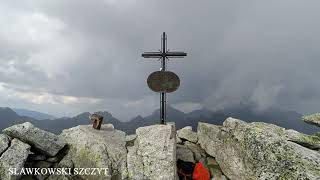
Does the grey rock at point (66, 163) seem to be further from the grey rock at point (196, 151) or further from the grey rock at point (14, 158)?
the grey rock at point (196, 151)

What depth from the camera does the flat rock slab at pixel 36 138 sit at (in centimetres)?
2577

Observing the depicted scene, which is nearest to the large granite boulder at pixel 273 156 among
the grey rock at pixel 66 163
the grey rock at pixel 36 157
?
the grey rock at pixel 66 163

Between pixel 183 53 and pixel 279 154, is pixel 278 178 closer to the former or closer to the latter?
pixel 279 154

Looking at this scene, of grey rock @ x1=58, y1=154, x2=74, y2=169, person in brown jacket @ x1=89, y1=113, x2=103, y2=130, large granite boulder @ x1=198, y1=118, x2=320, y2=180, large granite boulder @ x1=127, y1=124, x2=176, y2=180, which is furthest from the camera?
person in brown jacket @ x1=89, y1=113, x2=103, y2=130

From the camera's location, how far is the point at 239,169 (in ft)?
78.2

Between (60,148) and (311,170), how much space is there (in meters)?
18.7

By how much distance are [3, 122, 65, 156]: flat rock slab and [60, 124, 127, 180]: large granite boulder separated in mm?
1221

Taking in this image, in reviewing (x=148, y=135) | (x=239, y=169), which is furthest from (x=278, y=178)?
(x=148, y=135)

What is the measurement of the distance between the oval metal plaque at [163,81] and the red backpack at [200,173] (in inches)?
361

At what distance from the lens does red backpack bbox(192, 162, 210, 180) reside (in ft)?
83.2

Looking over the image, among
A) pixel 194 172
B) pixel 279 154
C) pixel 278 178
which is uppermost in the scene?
pixel 279 154

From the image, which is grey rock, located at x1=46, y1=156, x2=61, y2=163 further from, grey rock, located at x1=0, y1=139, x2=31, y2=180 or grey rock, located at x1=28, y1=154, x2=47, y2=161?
grey rock, located at x1=0, y1=139, x2=31, y2=180

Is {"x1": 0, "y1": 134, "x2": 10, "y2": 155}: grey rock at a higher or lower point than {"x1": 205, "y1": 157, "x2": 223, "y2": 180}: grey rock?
higher

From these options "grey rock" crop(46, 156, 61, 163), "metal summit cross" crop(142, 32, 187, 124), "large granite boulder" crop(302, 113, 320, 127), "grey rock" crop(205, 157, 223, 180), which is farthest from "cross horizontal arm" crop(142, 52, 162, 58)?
"large granite boulder" crop(302, 113, 320, 127)
